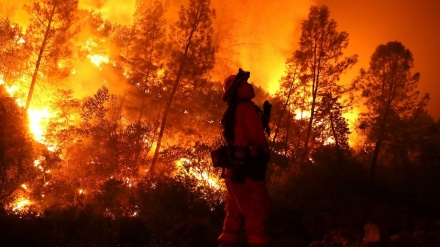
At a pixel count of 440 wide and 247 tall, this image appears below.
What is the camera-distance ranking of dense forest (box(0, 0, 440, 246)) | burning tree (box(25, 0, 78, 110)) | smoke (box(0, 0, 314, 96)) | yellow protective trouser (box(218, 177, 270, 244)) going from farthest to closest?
smoke (box(0, 0, 314, 96)) < burning tree (box(25, 0, 78, 110)) < dense forest (box(0, 0, 440, 246)) < yellow protective trouser (box(218, 177, 270, 244))

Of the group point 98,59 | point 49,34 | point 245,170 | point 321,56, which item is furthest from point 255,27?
point 245,170

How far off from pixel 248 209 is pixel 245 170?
0.50m

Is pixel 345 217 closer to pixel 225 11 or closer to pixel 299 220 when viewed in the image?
pixel 299 220

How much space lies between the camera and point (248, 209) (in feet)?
16.4

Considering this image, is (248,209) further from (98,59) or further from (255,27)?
(255,27)

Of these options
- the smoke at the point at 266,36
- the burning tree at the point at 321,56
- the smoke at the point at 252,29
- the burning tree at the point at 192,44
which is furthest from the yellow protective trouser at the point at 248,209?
the smoke at the point at 266,36

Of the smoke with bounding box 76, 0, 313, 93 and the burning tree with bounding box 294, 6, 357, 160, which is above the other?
the smoke with bounding box 76, 0, 313, 93

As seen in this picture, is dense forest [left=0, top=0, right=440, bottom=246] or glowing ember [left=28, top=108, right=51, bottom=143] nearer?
dense forest [left=0, top=0, right=440, bottom=246]

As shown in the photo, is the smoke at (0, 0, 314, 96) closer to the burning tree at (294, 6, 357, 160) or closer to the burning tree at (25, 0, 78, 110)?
the burning tree at (294, 6, 357, 160)

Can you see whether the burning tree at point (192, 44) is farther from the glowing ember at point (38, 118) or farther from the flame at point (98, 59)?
the flame at point (98, 59)

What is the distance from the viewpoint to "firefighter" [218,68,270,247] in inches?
195

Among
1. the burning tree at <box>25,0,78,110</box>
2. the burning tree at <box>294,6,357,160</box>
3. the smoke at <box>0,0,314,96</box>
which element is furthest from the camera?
the smoke at <box>0,0,314,96</box>

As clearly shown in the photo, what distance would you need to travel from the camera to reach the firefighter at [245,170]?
4.95 m

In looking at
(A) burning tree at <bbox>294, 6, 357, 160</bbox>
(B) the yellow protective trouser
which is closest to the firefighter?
(B) the yellow protective trouser
